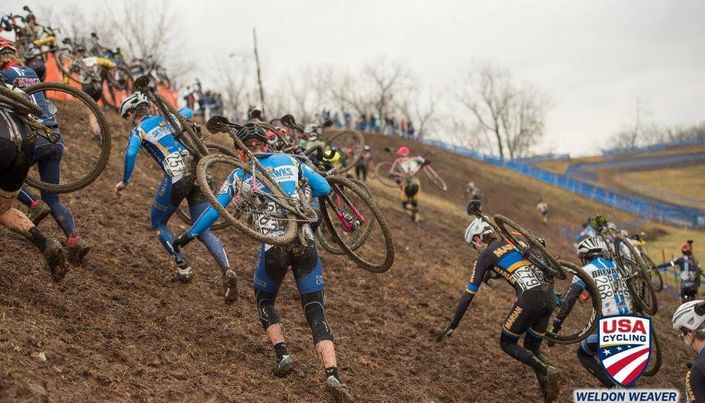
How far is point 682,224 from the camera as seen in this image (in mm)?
42969

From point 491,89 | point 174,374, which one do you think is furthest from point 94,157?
point 491,89

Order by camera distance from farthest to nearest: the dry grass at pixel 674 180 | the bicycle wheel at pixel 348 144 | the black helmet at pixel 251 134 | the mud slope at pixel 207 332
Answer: the dry grass at pixel 674 180
the bicycle wheel at pixel 348 144
the black helmet at pixel 251 134
the mud slope at pixel 207 332

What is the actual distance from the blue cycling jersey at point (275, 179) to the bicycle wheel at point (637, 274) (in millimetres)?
5792

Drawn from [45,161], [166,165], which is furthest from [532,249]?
[45,161]

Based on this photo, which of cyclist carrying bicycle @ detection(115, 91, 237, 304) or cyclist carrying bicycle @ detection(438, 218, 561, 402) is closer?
cyclist carrying bicycle @ detection(438, 218, 561, 402)

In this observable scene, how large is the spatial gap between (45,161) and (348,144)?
40.6 ft

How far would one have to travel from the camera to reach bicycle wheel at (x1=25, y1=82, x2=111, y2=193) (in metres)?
7.17

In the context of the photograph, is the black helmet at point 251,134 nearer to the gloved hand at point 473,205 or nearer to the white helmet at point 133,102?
the white helmet at point 133,102

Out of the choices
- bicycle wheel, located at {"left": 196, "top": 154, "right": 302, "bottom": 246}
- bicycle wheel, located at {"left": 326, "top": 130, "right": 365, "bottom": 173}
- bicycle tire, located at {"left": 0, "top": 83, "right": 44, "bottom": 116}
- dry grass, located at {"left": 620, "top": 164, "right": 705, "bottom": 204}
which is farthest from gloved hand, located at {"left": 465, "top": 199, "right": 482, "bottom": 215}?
dry grass, located at {"left": 620, "top": 164, "right": 705, "bottom": 204}

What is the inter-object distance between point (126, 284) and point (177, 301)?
2.49 feet

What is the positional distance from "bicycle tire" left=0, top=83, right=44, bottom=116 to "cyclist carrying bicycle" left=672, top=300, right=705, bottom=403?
20.1 feet

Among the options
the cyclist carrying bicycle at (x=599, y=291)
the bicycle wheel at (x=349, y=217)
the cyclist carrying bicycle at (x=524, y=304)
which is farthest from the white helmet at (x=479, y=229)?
the cyclist carrying bicycle at (x=599, y=291)

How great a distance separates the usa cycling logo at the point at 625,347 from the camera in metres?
3.84

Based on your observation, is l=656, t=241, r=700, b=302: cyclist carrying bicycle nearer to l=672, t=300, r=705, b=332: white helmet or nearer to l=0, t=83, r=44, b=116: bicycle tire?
l=672, t=300, r=705, b=332: white helmet
